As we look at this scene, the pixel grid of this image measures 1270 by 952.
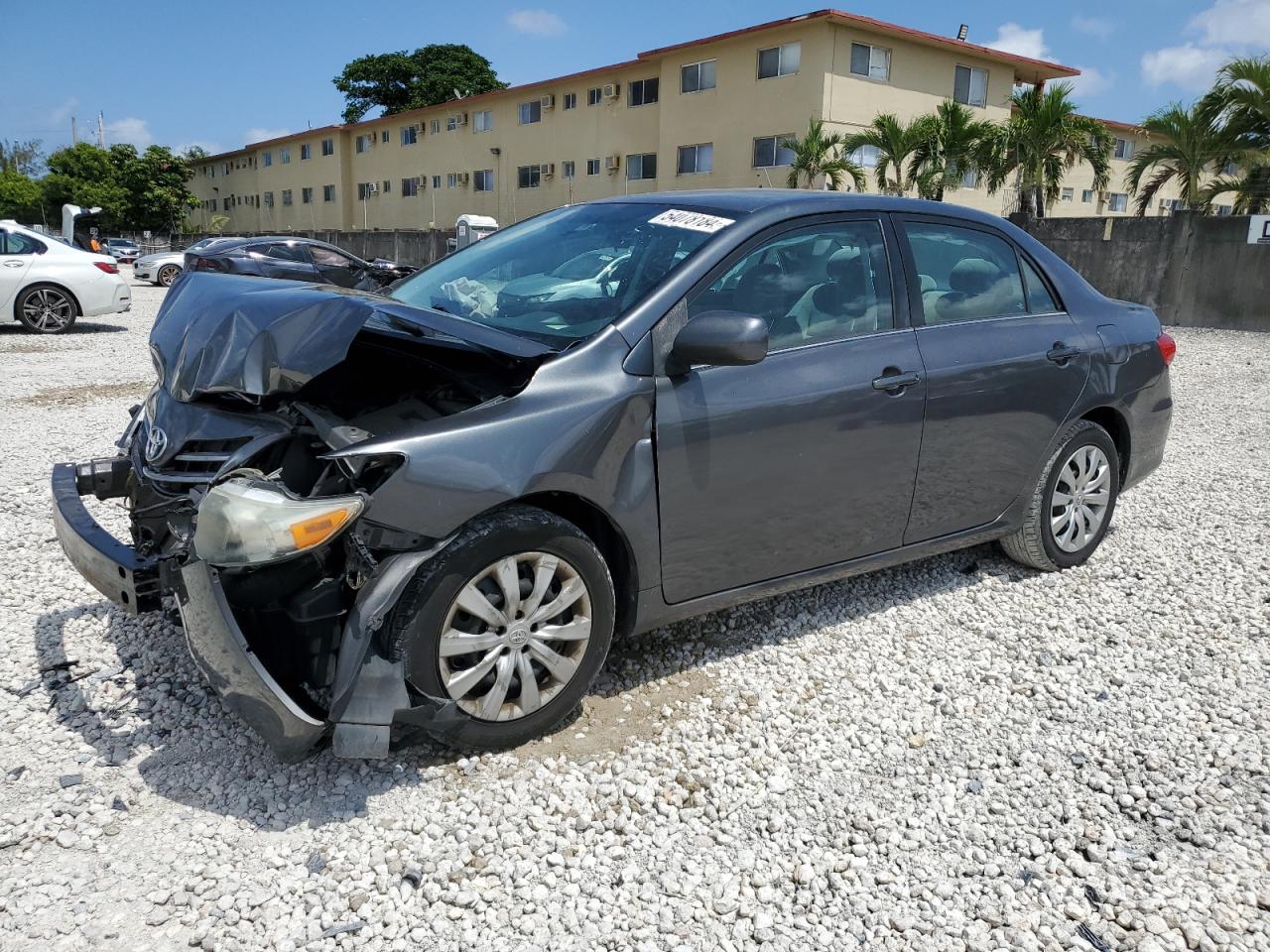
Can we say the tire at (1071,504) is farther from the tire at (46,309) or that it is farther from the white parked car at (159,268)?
the white parked car at (159,268)

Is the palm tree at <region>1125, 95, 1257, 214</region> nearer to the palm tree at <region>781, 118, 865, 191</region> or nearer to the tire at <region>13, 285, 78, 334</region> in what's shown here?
the palm tree at <region>781, 118, 865, 191</region>

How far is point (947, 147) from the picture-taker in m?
24.1

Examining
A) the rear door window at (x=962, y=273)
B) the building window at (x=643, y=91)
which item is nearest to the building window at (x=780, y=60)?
the building window at (x=643, y=91)

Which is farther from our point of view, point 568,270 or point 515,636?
point 568,270

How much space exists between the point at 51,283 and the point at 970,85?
26.7 metres

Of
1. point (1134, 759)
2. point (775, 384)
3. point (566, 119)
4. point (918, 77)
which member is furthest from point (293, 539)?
point (566, 119)

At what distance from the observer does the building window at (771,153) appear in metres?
27.6

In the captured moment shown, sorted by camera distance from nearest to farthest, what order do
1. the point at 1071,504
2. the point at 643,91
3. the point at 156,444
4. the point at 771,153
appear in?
the point at 156,444
the point at 1071,504
the point at 771,153
the point at 643,91

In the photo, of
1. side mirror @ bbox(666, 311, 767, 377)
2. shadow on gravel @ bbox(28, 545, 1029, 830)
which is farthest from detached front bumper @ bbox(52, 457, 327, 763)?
side mirror @ bbox(666, 311, 767, 377)

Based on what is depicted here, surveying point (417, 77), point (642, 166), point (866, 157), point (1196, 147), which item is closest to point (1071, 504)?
point (1196, 147)

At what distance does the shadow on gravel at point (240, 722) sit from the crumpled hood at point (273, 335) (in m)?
1.06

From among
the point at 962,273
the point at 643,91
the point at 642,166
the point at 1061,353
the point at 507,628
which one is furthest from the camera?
the point at 642,166

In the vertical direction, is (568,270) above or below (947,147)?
below

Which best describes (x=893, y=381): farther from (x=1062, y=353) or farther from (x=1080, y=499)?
(x=1080, y=499)
